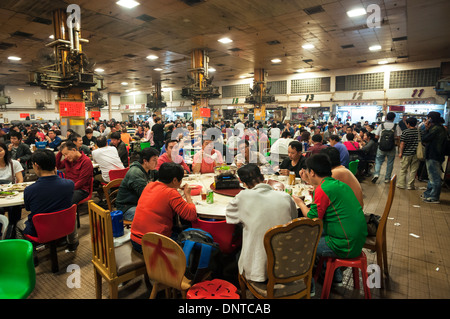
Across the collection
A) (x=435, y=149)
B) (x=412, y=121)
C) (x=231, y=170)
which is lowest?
(x=231, y=170)

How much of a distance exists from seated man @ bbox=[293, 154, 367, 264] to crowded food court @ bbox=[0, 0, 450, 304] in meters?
0.01

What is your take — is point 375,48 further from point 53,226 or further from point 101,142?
point 53,226

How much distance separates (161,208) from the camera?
7.36 ft

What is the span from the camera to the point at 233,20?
7.47 metres

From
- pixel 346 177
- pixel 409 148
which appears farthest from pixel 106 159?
pixel 409 148

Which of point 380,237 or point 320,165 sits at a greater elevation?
point 320,165

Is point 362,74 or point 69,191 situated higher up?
point 362,74

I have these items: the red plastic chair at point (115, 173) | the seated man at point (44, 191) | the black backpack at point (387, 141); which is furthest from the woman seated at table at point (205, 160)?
the black backpack at point (387, 141)

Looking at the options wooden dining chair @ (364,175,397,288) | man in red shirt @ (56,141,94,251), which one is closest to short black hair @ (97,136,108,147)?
man in red shirt @ (56,141,94,251)

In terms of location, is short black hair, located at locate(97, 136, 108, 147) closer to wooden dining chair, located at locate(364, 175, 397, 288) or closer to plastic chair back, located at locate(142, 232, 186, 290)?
plastic chair back, located at locate(142, 232, 186, 290)

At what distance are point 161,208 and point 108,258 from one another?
0.56 m

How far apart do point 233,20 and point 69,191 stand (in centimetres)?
673

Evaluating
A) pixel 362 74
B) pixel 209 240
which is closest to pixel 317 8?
pixel 209 240
